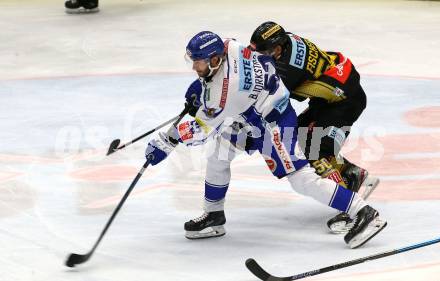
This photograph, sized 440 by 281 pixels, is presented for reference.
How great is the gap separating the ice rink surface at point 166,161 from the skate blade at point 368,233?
0.18 feet

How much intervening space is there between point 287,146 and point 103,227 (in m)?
1.25

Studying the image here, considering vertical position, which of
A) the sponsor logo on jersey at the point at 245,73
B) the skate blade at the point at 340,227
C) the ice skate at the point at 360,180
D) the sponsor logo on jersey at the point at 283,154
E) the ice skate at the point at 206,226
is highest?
the sponsor logo on jersey at the point at 245,73

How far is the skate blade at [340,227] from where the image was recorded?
5566 millimetres

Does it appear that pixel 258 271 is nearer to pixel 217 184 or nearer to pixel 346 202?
pixel 346 202

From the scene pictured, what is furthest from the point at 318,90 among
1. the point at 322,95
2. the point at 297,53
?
the point at 297,53

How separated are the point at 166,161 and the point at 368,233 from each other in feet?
7.22

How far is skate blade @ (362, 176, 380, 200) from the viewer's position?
239 inches

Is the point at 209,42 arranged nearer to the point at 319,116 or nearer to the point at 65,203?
the point at 319,116

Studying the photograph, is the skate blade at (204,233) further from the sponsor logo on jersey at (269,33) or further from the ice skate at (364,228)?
the sponsor logo on jersey at (269,33)

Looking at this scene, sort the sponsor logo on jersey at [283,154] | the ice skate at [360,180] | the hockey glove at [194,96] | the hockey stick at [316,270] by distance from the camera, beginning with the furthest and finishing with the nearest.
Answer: the ice skate at [360,180] < the hockey glove at [194,96] < the sponsor logo on jersey at [283,154] < the hockey stick at [316,270]

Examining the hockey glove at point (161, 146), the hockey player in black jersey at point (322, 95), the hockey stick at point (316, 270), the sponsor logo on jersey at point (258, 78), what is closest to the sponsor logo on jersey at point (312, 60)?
the hockey player in black jersey at point (322, 95)

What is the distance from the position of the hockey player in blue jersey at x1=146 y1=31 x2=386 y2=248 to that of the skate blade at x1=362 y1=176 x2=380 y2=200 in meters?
0.74

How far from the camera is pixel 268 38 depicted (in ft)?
18.3

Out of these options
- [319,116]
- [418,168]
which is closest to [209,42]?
[319,116]
